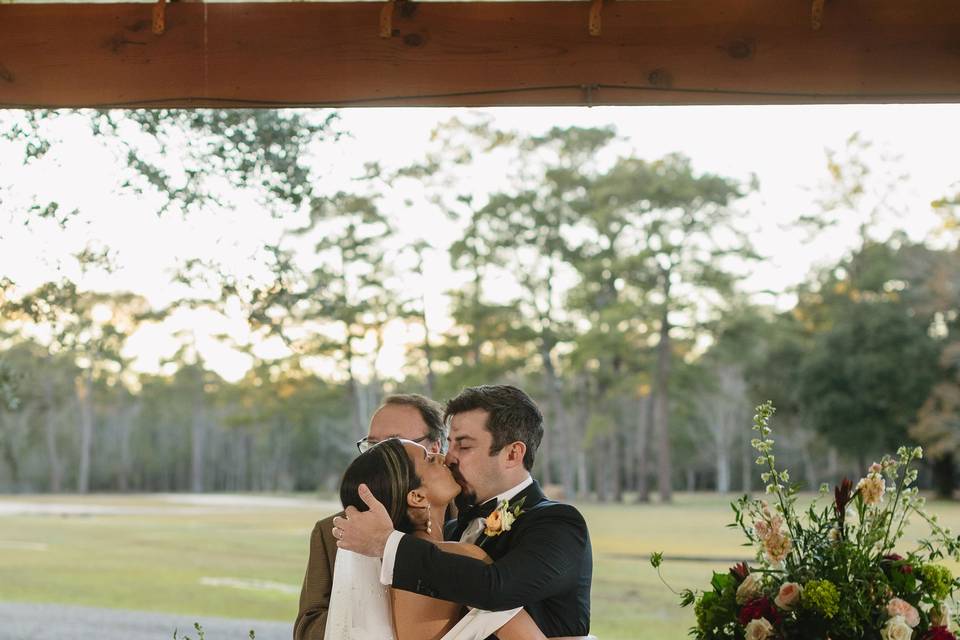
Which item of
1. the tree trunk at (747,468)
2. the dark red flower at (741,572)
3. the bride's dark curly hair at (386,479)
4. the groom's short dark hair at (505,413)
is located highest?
the groom's short dark hair at (505,413)

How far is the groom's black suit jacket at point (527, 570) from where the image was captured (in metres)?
1.83

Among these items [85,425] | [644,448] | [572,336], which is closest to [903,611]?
[572,336]

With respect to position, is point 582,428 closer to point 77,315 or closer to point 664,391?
point 664,391

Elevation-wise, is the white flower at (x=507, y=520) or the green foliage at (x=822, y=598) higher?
the white flower at (x=507, y=520)

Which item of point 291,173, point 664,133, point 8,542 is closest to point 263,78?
point 291,173

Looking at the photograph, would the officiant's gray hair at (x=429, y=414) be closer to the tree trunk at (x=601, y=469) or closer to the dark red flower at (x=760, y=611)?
the dark red flower at (x=760, y=611)

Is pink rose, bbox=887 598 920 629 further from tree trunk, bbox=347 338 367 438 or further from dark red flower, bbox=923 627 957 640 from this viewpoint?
tree trunk, bbox=347 338 367 438

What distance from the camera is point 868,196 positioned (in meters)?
26.0

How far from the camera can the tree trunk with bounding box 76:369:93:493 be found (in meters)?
25.5

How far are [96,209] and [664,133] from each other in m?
22.3

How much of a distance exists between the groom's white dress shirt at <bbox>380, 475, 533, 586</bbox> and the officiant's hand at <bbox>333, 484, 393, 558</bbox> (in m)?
0.01

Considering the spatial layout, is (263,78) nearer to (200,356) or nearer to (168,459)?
(200,356)

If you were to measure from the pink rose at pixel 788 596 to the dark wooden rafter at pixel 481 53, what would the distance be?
141 centimetres

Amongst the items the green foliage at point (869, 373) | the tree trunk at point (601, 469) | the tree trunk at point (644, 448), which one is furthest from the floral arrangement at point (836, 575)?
the tree trunk at point (601, 469)
